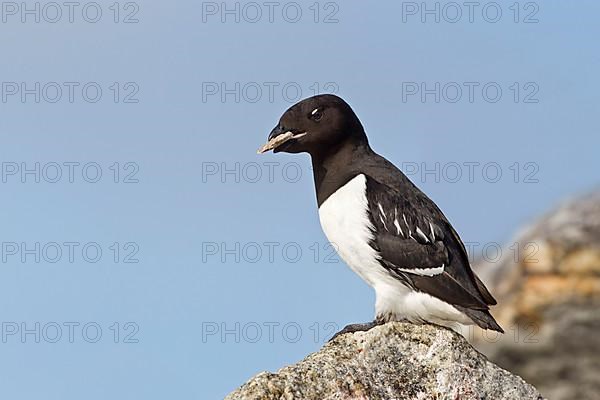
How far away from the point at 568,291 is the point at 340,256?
645 cm

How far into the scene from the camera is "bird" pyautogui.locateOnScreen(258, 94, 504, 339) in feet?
33.8

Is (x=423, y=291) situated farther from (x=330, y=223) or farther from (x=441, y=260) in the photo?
(x=330, y=223)

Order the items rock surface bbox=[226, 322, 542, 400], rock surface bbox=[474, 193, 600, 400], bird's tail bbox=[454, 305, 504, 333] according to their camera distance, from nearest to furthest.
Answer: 1. rock surface bbox=[226, 322, 542, 400]
2. bird's tail bbox=[454, 305, 504, 333]
3. rock surface bbox=[474, 193, 600, 400]

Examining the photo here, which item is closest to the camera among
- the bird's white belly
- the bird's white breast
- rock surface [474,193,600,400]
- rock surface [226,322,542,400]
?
rock surface [226,322,542,400]

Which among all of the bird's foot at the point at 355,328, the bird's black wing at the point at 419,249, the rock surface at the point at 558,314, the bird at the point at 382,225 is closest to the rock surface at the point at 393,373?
the bird's foot at the point at 355,328

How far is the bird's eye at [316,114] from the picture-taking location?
10.7 meters

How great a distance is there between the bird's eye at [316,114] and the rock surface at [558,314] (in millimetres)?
6574

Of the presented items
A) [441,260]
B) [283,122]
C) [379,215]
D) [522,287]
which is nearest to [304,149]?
Answer: [283,122]

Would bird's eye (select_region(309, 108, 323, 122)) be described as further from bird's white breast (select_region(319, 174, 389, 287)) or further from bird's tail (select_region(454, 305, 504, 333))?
bird's tail (select_region(454, 305, 504, 333))

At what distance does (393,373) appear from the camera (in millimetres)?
8414

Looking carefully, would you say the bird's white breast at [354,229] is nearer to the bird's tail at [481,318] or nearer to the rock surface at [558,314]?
the bird's tail at [481,318]

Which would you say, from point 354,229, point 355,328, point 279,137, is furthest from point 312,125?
point 355,328

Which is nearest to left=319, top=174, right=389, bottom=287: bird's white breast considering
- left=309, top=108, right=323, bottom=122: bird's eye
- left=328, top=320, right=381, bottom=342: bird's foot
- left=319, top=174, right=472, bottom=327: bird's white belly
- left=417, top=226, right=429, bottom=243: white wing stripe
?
left=319, top=174, right=472, bottom=327: bird's white belly

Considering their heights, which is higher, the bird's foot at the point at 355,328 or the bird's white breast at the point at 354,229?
the bird's white breast at the point at 354,229
